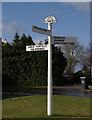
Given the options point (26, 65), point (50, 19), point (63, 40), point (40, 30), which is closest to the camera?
point (40, 30)

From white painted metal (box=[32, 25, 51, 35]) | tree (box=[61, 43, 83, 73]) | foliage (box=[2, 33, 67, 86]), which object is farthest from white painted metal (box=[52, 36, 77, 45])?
tree (box=[61, 43, 83, 73])

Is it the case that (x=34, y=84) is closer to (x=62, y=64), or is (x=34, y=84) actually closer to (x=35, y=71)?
(x=35, y=71)

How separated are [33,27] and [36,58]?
17208 mm

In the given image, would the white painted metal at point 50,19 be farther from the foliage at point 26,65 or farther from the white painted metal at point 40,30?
the foliage at point 26,65

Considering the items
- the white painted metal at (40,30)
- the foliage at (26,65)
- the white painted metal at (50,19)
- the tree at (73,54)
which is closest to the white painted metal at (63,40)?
the white painted metal at (40,30)

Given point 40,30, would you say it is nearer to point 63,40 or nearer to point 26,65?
point 63,40

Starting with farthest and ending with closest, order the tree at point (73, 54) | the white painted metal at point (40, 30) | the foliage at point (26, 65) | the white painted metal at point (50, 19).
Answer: the tree at point (73, 54)
the foliage at point (26, 65)
the white painted metal at point (50, 19)
the white painted metal at point (40, 30)

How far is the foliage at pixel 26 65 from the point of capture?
78.0 feet

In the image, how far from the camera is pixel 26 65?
24.6m

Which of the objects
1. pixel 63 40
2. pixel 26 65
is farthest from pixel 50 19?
pixel 26 65

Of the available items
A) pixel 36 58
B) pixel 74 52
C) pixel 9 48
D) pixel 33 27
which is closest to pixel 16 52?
pixel 9 48

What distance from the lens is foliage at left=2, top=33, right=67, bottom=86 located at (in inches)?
936

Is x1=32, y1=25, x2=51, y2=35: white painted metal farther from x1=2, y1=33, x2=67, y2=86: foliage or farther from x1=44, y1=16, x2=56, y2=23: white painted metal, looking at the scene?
x1=2, y1=33, x2=67, y2=86: foliage

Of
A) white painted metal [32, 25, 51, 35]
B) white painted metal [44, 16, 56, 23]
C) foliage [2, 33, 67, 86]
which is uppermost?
white painted metal [44, 16, 56, 23]
